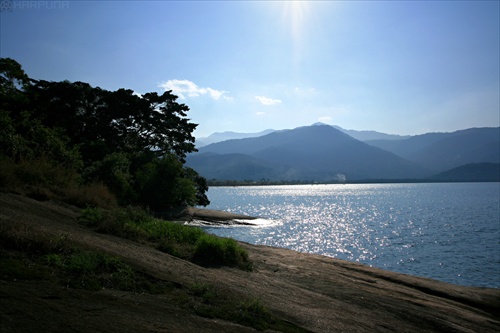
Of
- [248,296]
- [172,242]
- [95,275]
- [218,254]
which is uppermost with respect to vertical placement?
[95,275]

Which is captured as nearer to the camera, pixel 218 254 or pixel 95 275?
pixel 95 275

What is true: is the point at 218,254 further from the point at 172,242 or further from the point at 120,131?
the point at 120,131

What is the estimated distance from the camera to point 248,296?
30.3 feet

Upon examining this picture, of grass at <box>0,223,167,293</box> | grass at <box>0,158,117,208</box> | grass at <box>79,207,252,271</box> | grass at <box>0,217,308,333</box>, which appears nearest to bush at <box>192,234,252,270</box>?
grass at <box>79,207,252,271</box>

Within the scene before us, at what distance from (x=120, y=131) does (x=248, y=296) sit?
160 ft

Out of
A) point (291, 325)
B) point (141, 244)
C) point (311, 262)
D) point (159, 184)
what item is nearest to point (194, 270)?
point (141, 244)

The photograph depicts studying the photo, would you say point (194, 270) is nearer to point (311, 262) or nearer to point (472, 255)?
point (311, 262)

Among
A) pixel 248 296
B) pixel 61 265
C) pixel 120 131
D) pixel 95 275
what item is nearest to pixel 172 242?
pixel 248 296

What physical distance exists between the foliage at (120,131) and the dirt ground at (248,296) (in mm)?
22051

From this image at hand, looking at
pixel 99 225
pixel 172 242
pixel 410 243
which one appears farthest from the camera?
pixel 410 243

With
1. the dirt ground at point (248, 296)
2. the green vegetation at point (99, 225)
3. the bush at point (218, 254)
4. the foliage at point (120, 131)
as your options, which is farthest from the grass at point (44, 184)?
the foliage at point (120, 131)

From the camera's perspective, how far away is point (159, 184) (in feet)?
141

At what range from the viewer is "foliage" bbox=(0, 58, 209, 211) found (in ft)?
123

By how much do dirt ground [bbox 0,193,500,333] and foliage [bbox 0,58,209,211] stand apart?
72.3ft
